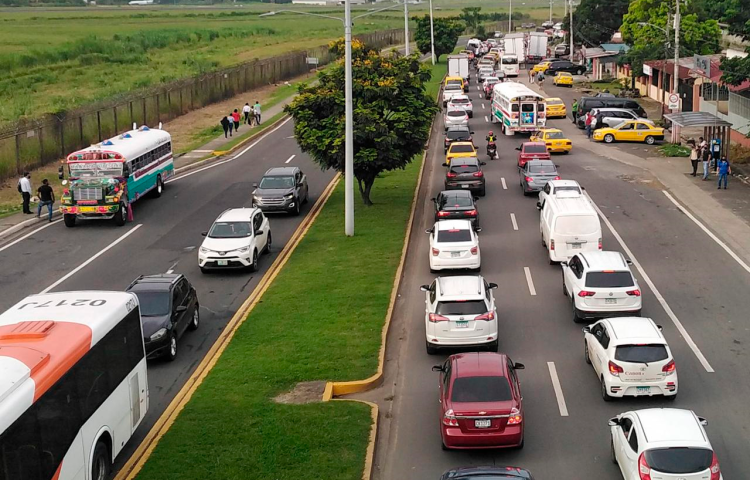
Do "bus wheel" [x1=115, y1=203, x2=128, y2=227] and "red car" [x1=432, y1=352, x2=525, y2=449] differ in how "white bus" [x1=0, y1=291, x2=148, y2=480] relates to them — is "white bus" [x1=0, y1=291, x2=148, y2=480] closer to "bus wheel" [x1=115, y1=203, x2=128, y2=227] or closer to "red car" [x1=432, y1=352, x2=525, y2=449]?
"red car" [x1=432, y1=352, x2=525, y2=449]

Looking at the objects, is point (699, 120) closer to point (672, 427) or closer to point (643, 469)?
point (672, 427)

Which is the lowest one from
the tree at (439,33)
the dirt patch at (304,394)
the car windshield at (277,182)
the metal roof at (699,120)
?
the dirt patch at (304,394)

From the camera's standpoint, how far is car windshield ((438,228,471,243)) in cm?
2970

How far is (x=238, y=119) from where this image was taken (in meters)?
63.6

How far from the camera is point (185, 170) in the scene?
50.5 meters

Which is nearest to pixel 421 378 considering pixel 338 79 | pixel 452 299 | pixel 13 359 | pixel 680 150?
pixel 452 299

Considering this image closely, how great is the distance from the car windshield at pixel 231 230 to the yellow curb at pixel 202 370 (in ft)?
4.66

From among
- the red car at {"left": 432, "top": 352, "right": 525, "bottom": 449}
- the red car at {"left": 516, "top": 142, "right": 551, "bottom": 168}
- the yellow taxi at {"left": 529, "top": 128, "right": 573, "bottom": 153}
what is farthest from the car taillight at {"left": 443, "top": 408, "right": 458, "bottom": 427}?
the yellow taxi at {"left": 529, "top": 128, "right": 573, "bottom": 153}

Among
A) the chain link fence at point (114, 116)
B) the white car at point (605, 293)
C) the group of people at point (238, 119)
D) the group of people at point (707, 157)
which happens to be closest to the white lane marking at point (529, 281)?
the white car at point (605, 293)

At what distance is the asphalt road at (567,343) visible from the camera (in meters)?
17.9

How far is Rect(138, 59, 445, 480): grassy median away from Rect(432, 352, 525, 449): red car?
1.66 m

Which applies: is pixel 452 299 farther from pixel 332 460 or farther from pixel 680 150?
pixel 680 150

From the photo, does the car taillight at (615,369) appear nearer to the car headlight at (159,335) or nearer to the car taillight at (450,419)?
the car taillight at (450,419)

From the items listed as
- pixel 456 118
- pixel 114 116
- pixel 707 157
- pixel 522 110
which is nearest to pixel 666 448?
pixel 707 157
